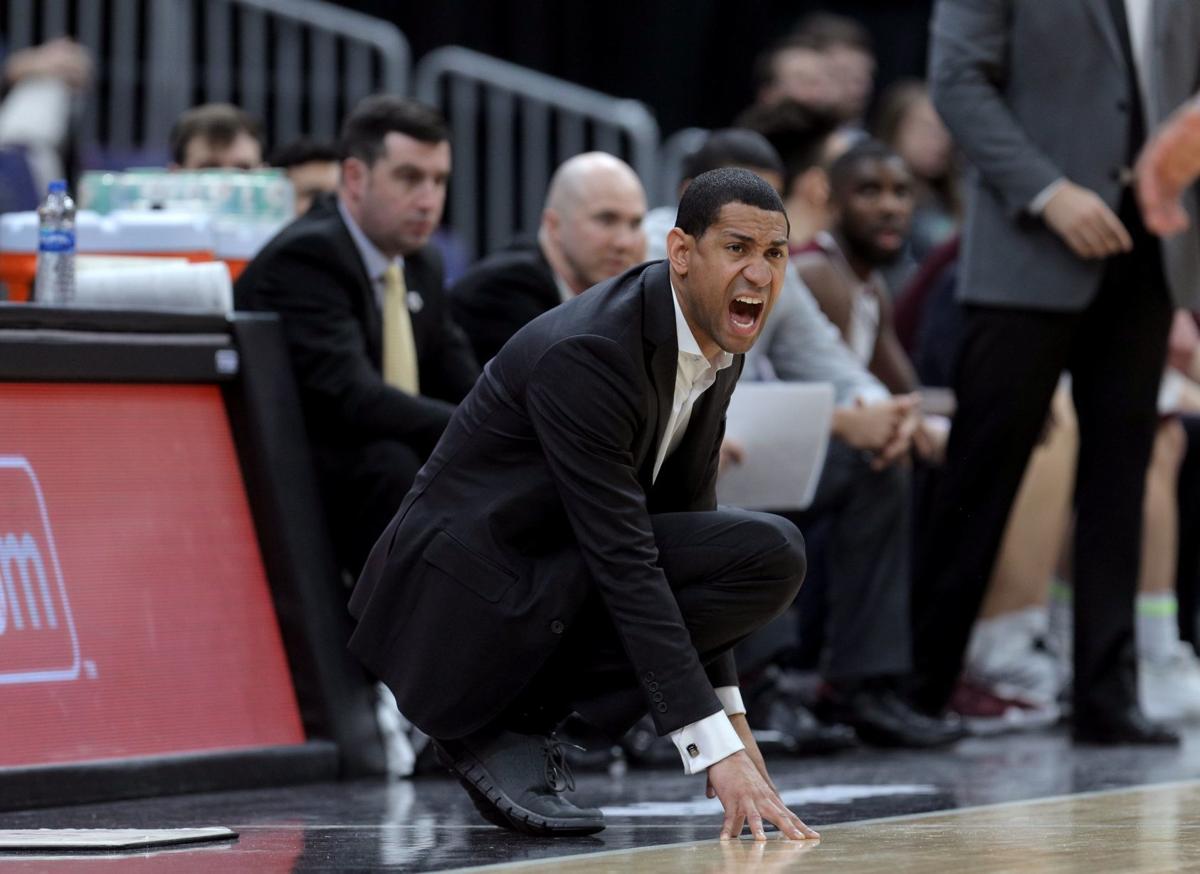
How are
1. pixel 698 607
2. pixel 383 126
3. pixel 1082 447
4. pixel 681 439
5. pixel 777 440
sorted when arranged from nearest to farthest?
pixel 698 607 → pixel 681 439 → pixel 383 126 → pixel 777 440 → pixel 1082 447

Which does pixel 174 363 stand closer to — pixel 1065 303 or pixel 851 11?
pixel 1065 303

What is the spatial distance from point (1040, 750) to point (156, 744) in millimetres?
2391

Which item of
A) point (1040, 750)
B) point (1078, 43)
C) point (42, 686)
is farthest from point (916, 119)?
point (42, 686)

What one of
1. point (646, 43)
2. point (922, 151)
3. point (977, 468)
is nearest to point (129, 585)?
point (977, 468)

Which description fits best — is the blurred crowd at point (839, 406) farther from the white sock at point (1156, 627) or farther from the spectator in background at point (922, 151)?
the spectator in background at point (922, 151)

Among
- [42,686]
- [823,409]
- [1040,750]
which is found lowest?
[1040,750]

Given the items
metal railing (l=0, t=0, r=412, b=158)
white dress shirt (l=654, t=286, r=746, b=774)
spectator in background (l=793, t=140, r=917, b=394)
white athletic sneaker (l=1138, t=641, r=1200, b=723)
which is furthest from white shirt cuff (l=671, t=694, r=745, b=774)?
metal railing (l=0, t=0, r=412, b=158)

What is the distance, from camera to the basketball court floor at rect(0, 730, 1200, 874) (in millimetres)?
3189

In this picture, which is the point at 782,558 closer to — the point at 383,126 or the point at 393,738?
the point at 393,738

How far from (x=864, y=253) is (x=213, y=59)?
370 cm

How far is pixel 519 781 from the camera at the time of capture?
11.9 feet

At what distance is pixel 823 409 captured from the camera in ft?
18.0

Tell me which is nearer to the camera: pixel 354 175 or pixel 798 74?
pixel 354 175

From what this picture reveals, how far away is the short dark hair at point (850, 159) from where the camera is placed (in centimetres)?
679
